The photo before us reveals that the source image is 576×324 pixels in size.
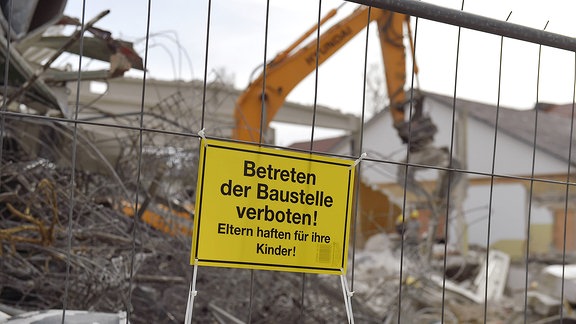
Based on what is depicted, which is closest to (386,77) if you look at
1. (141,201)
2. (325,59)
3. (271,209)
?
(325,59)

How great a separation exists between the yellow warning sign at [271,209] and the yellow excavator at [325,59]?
4820mm

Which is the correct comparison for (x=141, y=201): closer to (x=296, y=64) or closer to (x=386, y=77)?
(x=296, y=64)

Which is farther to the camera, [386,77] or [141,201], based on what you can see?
[386,77]

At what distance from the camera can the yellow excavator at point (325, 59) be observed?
7277 millimetres

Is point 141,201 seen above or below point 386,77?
below

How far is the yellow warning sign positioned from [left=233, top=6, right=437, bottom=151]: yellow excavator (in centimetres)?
482

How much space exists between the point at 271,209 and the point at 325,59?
6123 mm

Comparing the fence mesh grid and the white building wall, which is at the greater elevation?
the white building wall

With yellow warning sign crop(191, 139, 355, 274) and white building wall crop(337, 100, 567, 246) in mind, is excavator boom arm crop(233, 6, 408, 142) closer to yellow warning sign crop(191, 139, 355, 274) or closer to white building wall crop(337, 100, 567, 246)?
yellow warning sign crop(191, 139, 355, 274)

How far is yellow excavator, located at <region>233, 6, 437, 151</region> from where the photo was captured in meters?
7.28

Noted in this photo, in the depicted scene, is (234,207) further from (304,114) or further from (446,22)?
(304,114)

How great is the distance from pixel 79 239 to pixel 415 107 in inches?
188

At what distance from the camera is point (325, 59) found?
7828mm

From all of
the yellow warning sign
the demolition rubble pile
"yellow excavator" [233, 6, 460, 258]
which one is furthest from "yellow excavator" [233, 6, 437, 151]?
the yellow warning sign
